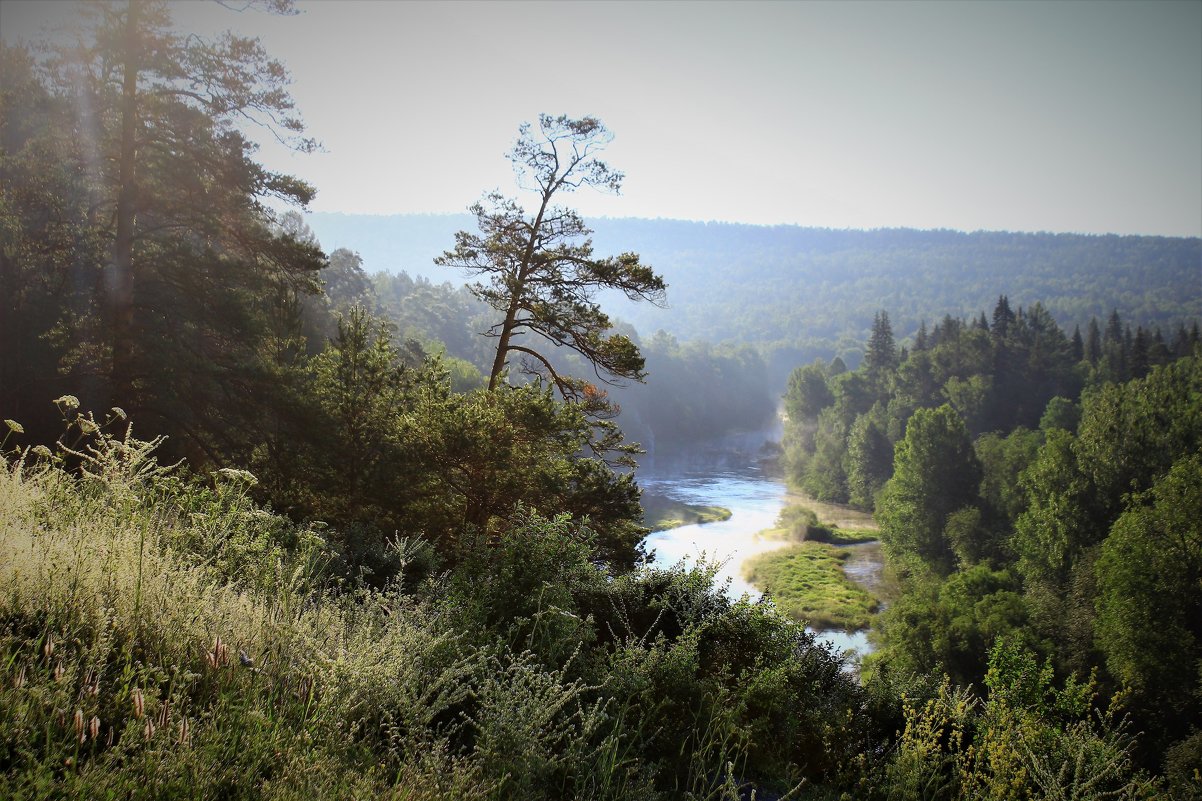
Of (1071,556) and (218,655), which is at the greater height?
(218,655)

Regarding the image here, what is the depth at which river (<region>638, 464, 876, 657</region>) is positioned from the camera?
48.4m

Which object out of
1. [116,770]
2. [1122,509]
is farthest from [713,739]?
[1122,509]

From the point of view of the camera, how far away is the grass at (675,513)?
207ft

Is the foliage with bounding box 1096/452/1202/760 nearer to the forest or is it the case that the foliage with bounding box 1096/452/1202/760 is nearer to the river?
Result: the forest

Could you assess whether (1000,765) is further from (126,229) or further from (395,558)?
(126,229)

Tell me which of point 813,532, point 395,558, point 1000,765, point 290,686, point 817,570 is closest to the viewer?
point 290,686

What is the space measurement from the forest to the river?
12.1 m

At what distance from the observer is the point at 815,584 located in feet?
162

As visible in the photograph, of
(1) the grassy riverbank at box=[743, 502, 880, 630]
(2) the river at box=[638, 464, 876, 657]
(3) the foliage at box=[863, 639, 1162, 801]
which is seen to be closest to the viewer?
(3) the foliage at box=[863, 639, 1162, 801]

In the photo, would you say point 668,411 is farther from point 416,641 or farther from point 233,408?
point 416,641

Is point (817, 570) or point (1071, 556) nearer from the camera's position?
point (1071, 556)

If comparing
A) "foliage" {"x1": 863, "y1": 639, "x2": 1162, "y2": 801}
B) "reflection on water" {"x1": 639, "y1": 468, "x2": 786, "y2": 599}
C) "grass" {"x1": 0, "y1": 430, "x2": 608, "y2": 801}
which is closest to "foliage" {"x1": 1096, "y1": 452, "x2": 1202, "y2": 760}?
"reflection on water" {"x1": 639, "y1": 468, "x2": 786, "y2": 599}

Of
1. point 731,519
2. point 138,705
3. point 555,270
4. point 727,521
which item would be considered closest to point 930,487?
point 727,521

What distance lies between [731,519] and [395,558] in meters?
61.9
